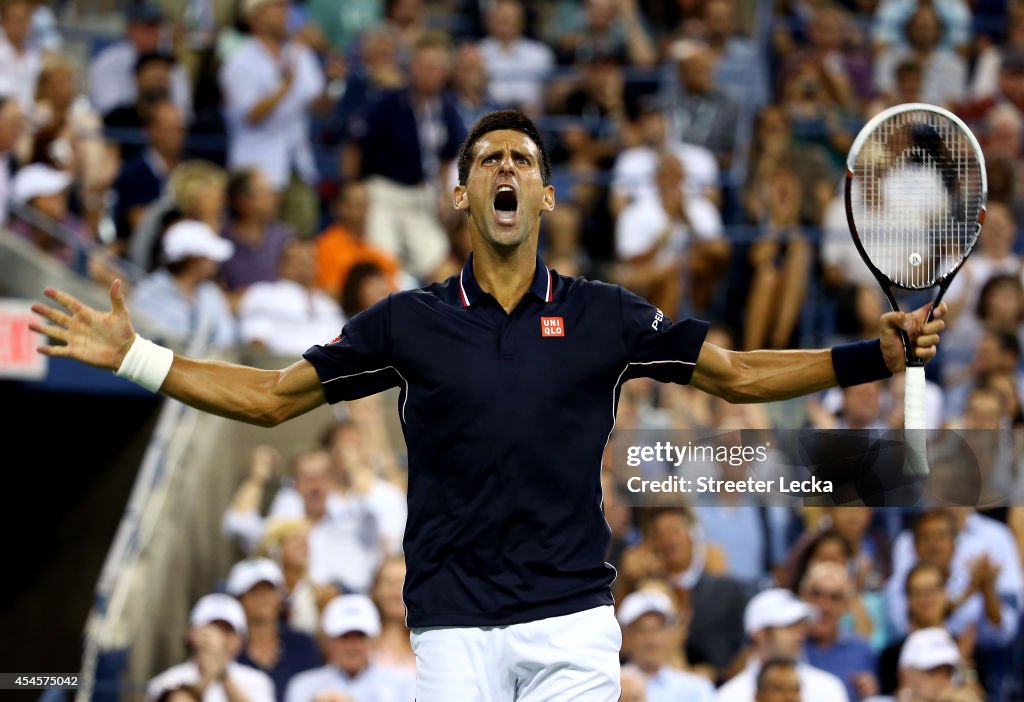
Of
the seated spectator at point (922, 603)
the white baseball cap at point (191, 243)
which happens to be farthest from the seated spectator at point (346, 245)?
the seated spectator at point (922, 603)

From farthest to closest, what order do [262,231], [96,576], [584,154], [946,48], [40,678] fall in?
1. [946,48]
2. [584,154]
3. [96,576]
4. [262,231]
5. [40,678]

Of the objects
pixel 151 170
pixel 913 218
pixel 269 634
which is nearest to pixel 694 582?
pixel 269 634

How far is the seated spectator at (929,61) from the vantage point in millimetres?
12977

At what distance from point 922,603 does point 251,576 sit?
9.86ft

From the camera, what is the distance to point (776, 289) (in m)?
10.5

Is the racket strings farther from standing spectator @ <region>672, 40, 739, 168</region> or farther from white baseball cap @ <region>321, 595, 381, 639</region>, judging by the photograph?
standing spectator @ <region>672, 40, 739, 168</region>

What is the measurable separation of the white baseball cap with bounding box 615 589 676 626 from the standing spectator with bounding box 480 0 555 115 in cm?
576

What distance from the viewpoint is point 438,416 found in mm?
4500

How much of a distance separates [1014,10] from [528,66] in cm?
407

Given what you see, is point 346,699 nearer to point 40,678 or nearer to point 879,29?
point 40,678

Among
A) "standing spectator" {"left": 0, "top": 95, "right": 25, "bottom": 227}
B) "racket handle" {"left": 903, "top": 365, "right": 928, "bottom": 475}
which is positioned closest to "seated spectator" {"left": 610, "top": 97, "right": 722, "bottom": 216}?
"standing spectator" {"left": 0, "top": 95, "right": 25, "bottom": 227}

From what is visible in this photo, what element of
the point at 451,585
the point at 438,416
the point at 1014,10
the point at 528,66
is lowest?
the point at 451,585

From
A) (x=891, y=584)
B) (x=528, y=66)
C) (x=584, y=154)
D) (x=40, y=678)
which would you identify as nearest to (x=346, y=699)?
(x=40, y=678)

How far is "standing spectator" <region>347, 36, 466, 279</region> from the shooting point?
1073 cm
